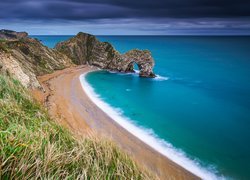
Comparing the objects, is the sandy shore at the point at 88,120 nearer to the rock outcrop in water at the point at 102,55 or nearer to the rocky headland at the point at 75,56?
the rocky headland at the point at 75,56

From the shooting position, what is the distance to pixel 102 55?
64500mm

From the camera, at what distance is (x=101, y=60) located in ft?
212

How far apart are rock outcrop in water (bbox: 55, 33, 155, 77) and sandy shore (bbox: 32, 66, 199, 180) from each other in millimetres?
15234


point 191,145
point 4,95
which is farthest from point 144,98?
point 4,95

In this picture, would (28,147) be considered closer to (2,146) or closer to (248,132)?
(2,146)

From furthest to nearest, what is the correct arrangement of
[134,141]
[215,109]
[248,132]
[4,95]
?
[215,109], [248,132], [134,141], [4,95]

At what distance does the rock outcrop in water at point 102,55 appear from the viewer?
55688mm

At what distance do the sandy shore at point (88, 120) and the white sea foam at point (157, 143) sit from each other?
26.1 inches

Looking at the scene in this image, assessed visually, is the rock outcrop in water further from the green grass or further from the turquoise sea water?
the green grass

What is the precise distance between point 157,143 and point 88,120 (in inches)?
309

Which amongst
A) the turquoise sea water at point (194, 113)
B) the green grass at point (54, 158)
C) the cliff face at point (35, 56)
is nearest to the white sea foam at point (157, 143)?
the turquoise sea water at point (194, 113)

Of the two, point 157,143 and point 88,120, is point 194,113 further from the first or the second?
point 88,120

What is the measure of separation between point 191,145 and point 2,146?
19.6 metres

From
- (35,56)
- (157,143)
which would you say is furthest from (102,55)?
(157,143)
